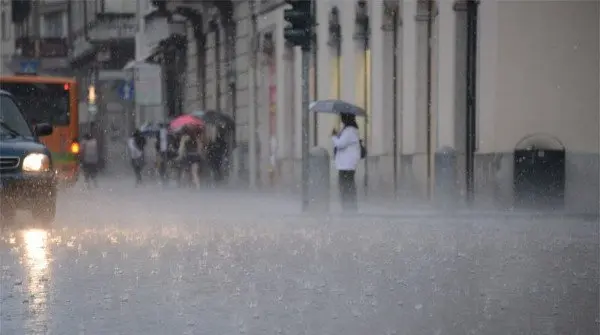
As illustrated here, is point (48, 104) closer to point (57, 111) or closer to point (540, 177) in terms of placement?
point (57, 111)

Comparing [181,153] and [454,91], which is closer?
[454,91]

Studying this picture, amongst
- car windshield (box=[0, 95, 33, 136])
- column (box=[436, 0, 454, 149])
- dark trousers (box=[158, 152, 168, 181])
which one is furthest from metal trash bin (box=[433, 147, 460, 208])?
dark trousers (box=[158, 152, 168, 181])

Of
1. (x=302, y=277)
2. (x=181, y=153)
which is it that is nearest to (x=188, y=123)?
(x=181, y=153)

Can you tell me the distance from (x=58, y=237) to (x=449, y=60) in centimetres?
996

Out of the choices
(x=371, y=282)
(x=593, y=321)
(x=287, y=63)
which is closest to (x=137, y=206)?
(x=287, y=63)

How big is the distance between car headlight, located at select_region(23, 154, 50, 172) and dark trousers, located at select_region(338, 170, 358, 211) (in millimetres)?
5196

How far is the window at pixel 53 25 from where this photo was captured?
78.1 m

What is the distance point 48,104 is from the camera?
33219 millimetres

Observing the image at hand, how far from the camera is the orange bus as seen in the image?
1286 inches

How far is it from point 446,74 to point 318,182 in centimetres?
380

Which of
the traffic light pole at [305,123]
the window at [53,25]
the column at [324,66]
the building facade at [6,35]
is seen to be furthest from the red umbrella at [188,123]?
the building facade at [6,35]

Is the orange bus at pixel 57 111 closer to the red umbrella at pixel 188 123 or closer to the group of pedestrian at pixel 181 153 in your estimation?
the group of pedestrian at pixel 181 153

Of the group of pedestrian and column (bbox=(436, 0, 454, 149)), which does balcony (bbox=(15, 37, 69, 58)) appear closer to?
the group of pedestrian

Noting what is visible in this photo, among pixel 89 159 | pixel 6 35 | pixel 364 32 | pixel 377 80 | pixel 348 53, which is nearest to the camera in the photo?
pixel 377 80
